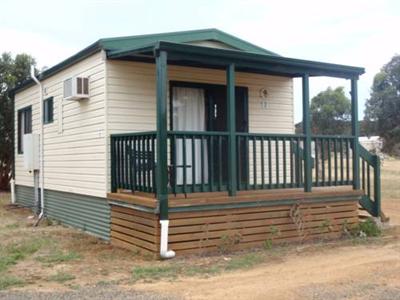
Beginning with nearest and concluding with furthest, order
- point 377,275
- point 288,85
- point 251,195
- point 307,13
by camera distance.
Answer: point 377,275 → point 251,195 → point 288,85 → point 307,13

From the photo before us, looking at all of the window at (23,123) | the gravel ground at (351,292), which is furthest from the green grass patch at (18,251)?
the window at (23,123)

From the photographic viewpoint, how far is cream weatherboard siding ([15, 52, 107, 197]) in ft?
27.8

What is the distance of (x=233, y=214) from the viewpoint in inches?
295

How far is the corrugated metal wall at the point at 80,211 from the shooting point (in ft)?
28.2

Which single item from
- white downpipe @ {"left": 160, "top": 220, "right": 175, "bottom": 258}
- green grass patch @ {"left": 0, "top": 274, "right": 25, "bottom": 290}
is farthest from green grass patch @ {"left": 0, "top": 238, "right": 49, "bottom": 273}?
white downpipe @ {"left": 160, "top": 220, "right": 175, "bottom": 258}

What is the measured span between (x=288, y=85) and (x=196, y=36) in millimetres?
2353

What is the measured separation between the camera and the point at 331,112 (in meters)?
41.6

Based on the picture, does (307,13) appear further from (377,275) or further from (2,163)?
(2,163)

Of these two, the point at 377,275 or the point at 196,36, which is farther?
the point at 196,36

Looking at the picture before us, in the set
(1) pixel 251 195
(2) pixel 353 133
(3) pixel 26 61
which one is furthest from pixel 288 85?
(3) pixel 26 61

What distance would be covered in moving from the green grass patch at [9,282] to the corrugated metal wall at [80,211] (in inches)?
104

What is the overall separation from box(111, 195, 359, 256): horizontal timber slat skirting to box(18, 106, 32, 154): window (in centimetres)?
564

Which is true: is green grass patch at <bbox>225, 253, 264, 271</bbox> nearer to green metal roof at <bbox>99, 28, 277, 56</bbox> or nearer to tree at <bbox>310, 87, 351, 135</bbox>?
green metal roof at <bbox>99, 28, 277, 56</bbox>

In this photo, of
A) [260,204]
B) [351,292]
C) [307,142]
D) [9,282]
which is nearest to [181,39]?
[307,142]
